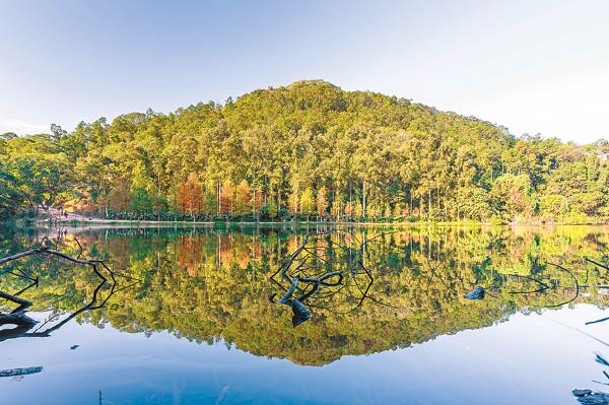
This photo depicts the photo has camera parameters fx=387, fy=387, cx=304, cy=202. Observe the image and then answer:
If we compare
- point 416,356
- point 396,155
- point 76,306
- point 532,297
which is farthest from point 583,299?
point 396,155

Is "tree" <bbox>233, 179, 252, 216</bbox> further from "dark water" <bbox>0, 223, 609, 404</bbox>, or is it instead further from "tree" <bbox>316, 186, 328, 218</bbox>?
"dark water" <bbox>0, 223, 609, 404</bbox>

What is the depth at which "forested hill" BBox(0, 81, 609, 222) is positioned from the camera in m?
45.4

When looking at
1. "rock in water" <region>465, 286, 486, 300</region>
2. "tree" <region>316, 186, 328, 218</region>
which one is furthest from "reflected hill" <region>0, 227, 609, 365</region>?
"tree" <region>316, 186, 328, 218</region>

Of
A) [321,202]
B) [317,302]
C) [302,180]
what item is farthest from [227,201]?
[317,302]

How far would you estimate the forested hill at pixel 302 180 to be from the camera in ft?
149

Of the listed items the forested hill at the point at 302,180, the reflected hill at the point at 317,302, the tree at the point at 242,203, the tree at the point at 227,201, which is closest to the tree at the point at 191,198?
the forested hill at the point at 302,180

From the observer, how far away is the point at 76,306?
6.15 metres

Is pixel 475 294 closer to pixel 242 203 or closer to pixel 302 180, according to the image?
pixel 242 203

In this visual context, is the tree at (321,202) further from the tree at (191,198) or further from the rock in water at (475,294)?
the rock in water at (475,294)

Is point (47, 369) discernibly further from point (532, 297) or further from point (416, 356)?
point (532, 297)

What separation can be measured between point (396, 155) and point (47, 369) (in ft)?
179

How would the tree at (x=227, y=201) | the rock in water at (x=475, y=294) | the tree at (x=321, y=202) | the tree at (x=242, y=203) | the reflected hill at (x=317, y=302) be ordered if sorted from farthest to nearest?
the tree at (x=321, y=202) → the tree at (x=227, y=201) → the tree at (x=242, y=203) → the rock in water at (x=475, y=294) → the reflected hill at (x=317, y=302)

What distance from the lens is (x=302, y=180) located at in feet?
165

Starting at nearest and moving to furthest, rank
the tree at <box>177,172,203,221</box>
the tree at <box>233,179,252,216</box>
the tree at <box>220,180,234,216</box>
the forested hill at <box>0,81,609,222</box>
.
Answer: the tree at <box>233,179,252,216</box> → the tree at <box>177,172,203,221</box> → the tree at <box>220,180,234,216</box> → the forested hill at <box>0,81,609,222</box>
